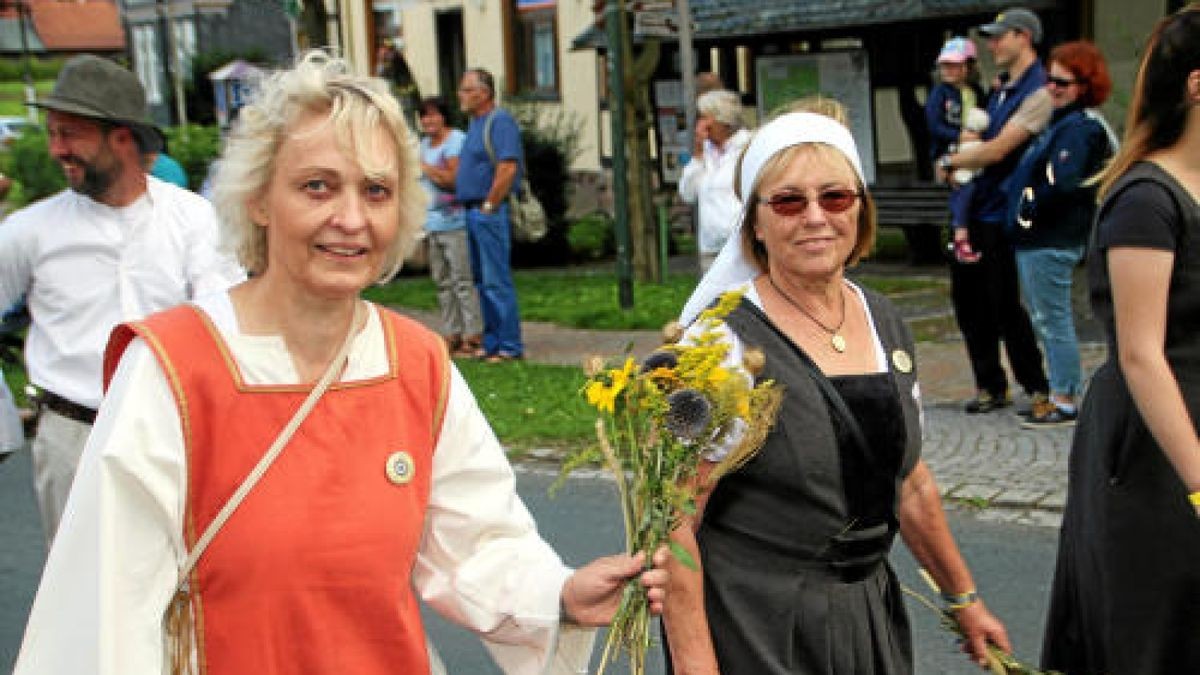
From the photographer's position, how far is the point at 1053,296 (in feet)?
29.1

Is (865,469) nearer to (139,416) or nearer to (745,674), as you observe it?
(745,674)

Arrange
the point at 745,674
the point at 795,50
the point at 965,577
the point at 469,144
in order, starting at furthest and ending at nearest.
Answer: the point at 795,50, the point at 469,144, the point at 965,577, the point at 745,674

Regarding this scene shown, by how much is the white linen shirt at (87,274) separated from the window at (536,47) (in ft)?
69.6

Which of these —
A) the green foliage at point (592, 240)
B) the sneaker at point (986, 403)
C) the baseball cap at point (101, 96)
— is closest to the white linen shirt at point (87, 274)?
the baseball cap at point (101, 96)

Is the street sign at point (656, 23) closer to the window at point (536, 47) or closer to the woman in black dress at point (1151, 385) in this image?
the woman in black dress at point (1151, 385)

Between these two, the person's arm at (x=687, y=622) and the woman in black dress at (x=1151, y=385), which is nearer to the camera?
the person's arm at (x=687, y=622)

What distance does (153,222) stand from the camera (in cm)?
500

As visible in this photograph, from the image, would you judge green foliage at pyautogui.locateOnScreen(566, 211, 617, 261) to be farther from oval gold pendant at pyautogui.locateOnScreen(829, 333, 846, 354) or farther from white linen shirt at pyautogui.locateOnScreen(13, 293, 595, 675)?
white linen shirt at pyautogui.locateOnScreen(13, 293, 595, 675)

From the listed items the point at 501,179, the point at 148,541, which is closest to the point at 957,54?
the point at 501,179

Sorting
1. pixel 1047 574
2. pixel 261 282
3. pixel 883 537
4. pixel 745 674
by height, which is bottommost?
pixel 1047 574

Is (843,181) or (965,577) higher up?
(843,181)

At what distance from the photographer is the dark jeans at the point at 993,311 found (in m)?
9.26

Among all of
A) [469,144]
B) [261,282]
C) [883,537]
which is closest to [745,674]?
[883,537]

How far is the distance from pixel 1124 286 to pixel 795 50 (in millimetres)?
16104
